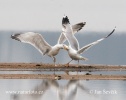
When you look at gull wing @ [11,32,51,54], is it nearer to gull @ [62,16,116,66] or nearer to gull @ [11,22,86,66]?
gull @ [11,22,86,66]

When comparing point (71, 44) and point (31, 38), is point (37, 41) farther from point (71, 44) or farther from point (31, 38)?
point (71, 44)

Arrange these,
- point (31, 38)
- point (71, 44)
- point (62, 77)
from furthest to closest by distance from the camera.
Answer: point (71, 44) < point (31, 38) < point (62, 77)

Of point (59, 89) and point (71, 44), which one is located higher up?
point (71, 44)

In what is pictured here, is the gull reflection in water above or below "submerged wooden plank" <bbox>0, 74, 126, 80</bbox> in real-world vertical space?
below

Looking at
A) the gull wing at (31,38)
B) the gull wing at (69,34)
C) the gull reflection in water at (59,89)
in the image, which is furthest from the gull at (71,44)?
the gull reflection in water at (59,89)

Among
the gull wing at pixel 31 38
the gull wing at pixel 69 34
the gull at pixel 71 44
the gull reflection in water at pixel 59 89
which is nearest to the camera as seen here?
the gull reflection in water at pixel 59 89

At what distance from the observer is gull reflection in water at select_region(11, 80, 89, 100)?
48.4ft

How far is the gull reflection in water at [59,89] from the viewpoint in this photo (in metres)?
14.8

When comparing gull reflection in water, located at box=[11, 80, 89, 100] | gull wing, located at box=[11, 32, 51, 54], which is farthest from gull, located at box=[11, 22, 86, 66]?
gull reflection in water, located at box=[11, 80, 89, 100]

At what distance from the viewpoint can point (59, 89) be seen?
53.0 feet

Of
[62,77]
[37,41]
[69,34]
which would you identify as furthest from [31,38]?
[62,77]

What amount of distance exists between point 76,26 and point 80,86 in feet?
20.5

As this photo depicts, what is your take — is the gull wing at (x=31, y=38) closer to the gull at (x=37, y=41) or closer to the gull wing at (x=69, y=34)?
the gull at (x=37, y=41)

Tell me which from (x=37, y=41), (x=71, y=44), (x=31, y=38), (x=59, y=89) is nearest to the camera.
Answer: (x=59, y=89)
